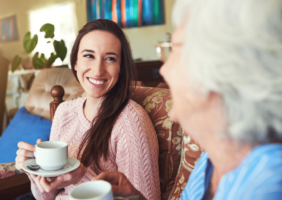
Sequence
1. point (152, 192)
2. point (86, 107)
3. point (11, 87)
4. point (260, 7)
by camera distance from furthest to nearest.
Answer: point (11, 87) → point (86, 107) → point (152, 192) → point (260, 7)

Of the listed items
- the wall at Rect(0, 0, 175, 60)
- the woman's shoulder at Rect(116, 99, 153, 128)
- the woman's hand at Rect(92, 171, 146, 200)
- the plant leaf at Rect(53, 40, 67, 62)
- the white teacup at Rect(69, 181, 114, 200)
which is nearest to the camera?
the white teacup at Rect(69, 181, 114, 200)

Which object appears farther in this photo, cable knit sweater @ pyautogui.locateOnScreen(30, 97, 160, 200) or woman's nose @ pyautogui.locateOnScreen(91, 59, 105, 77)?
woman's nose @ pyautogui.locateOnScreen(91, 59, 105, 77)

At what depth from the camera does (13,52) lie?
5488 millimetres

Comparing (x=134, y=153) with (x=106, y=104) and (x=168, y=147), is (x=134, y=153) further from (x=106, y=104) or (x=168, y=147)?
(x=106, y=104)

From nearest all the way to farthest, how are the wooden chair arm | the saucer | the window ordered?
the saucer < the wooden chair arm < the window

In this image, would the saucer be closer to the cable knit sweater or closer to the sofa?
the cable knit sweater

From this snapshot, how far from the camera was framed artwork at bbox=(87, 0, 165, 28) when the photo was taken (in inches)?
184

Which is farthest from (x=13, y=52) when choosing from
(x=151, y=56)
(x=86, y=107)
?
(x=86, y=107)

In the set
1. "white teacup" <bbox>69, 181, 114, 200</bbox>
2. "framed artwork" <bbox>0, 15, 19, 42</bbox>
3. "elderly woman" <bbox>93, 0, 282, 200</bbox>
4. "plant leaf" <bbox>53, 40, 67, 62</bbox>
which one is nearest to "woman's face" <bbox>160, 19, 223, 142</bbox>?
"elderly woman" <bbox>93, 0, 282, 200</bbox>

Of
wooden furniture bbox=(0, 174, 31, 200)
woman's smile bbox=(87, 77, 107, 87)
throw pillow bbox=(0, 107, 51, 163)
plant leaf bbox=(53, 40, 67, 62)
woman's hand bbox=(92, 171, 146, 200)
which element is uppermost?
plant leaf bbox=(53, 40, 67, 62)

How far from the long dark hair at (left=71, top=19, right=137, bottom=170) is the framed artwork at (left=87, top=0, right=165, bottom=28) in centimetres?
360

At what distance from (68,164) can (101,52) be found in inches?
20.9

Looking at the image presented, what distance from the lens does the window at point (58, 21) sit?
5.31 meters

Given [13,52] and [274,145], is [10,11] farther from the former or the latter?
[274,145]
